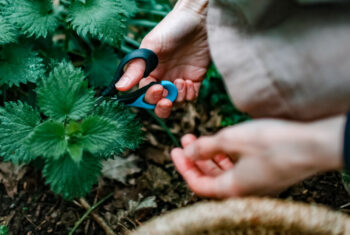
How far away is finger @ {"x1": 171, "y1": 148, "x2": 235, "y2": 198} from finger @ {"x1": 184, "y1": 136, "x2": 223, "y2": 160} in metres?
0.05

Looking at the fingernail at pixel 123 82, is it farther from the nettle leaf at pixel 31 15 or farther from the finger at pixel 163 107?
the nettle leaf at pixel 31 15

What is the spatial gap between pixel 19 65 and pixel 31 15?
7.3 inches

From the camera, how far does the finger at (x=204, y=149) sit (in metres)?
0.95

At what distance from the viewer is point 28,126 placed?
45.9 inches

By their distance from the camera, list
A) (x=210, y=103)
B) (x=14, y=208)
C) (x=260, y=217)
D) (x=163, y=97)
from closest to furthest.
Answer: (x=260, y=217) → (x=163, y=97) → (x=14, y=208) → (x=210, y=103)

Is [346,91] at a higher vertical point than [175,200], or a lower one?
higher

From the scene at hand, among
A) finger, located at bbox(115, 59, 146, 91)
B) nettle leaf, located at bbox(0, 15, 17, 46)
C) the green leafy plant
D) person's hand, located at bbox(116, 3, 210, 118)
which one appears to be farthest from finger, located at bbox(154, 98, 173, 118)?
nettle leaf, located at bbox(0, 15, 17, 46)

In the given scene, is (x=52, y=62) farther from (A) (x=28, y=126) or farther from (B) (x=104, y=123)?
(B) (x=104, y=123)

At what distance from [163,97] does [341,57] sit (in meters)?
0.63

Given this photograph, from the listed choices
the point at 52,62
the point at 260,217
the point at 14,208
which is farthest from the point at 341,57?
the point at 14,208

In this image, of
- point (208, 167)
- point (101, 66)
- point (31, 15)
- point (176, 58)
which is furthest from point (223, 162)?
point (31, 15)

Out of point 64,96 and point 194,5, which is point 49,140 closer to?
point 64,96

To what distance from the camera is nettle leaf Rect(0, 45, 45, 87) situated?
4.31 ft

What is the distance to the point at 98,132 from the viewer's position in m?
1.07
